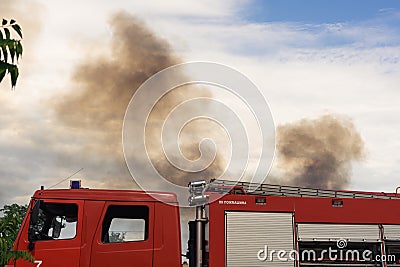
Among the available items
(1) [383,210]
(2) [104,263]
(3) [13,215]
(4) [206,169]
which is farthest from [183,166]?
(3) [13,215]

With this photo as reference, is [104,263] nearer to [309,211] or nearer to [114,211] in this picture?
[114,211]

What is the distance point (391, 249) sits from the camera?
1025 centimetres

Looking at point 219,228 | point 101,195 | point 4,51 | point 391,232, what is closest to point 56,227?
point 101,195

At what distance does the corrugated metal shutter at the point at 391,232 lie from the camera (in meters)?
10.3

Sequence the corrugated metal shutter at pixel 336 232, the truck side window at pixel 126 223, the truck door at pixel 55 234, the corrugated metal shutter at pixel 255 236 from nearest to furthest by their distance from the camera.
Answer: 1. the truck door at pixel 55 234
2. the truck side window at pixel 126 223
3. the corrugated metal shutter at pixel 255 236
4. the corrugated metal shutter at pixel 336 232

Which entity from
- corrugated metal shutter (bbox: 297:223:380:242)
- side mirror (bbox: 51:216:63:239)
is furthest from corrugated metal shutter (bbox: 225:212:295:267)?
side mirror (bbox: 51:216:63:239)

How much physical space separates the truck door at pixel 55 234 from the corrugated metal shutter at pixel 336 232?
4.12 metres

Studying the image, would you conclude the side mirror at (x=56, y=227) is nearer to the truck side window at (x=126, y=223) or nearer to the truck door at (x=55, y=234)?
the truck door at (x=55, y=234)

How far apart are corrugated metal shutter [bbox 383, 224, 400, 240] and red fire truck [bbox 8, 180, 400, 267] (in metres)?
0.02

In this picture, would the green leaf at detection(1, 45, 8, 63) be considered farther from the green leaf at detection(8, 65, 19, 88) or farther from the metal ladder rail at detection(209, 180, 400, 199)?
the metal ladder rail at detection(209, 180, 400, 199)

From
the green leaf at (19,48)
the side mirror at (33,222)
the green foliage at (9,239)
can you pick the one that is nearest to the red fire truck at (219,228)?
the side mirror at (33,222)

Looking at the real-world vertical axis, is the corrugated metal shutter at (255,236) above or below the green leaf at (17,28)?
below

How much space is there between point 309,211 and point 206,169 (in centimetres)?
221

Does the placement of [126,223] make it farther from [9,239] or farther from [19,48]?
[19,48]
